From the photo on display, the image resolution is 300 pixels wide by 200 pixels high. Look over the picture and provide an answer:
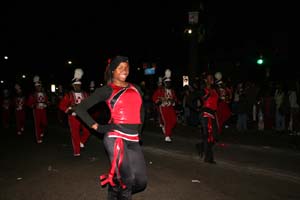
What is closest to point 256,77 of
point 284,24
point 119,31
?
point 284,24

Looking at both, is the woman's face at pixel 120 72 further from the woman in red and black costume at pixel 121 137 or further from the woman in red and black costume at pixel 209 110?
the woman in red and black costume at pixel 209 110

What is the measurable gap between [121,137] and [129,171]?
383 mm

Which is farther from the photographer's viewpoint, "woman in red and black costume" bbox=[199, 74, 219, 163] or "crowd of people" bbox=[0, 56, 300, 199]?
"woman in red and black costume" bbox=[199, 74, 219, 163]

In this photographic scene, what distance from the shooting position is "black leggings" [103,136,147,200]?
12.7 ft

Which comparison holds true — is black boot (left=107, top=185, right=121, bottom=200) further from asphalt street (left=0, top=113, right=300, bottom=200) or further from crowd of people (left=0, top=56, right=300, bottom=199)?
asphalt street (left=0, top=113, right=300, bottom=200)

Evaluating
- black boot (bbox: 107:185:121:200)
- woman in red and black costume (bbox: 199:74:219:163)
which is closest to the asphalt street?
woman in red and black costume (bbox: 199:74:219:163)

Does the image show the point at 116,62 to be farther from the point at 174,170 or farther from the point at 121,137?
the point at 174,170

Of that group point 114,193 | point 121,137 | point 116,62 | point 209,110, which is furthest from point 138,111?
point 209,110

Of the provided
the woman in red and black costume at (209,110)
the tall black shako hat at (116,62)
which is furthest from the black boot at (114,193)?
the woman in red and black costume at (209,110)

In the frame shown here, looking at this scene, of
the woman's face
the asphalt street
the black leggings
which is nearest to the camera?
the black leggings

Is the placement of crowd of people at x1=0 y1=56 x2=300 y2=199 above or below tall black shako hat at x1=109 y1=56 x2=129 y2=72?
below

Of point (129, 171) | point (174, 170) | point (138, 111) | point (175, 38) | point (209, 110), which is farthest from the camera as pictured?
point (175, 38)

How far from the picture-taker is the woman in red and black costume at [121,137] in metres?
3.88

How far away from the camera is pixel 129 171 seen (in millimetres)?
3879
